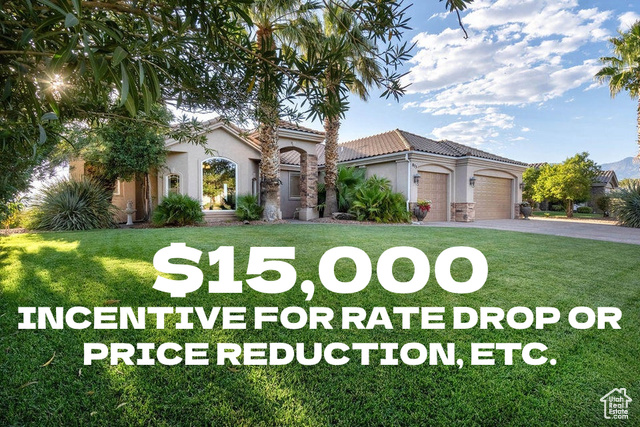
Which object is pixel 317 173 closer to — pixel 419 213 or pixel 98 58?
pixel 419 213

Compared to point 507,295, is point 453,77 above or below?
above

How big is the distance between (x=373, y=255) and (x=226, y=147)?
10.8 metres

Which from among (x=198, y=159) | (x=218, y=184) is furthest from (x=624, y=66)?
(x=198, y=159)

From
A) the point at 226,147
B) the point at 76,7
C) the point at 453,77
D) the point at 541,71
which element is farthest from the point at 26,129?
the point at 541,71

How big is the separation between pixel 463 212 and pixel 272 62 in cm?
1727

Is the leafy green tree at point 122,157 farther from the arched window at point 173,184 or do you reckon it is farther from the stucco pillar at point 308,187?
the stucco pillar at point 308,187

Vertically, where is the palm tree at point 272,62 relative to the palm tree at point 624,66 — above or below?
below

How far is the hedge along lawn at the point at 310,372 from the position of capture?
1.98 metres

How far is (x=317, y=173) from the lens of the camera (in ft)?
58.4

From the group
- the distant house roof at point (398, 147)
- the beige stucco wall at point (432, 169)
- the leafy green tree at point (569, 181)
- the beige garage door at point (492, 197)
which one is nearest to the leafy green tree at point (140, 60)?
the beige stucco wall at point (432, 169)

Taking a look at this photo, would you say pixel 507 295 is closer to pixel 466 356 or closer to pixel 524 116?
pixel 466 356

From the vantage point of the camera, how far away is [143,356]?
2523 millimetres

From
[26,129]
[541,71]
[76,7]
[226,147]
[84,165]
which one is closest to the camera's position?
[76,7]

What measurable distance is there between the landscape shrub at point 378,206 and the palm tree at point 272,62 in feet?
A: 12.3
